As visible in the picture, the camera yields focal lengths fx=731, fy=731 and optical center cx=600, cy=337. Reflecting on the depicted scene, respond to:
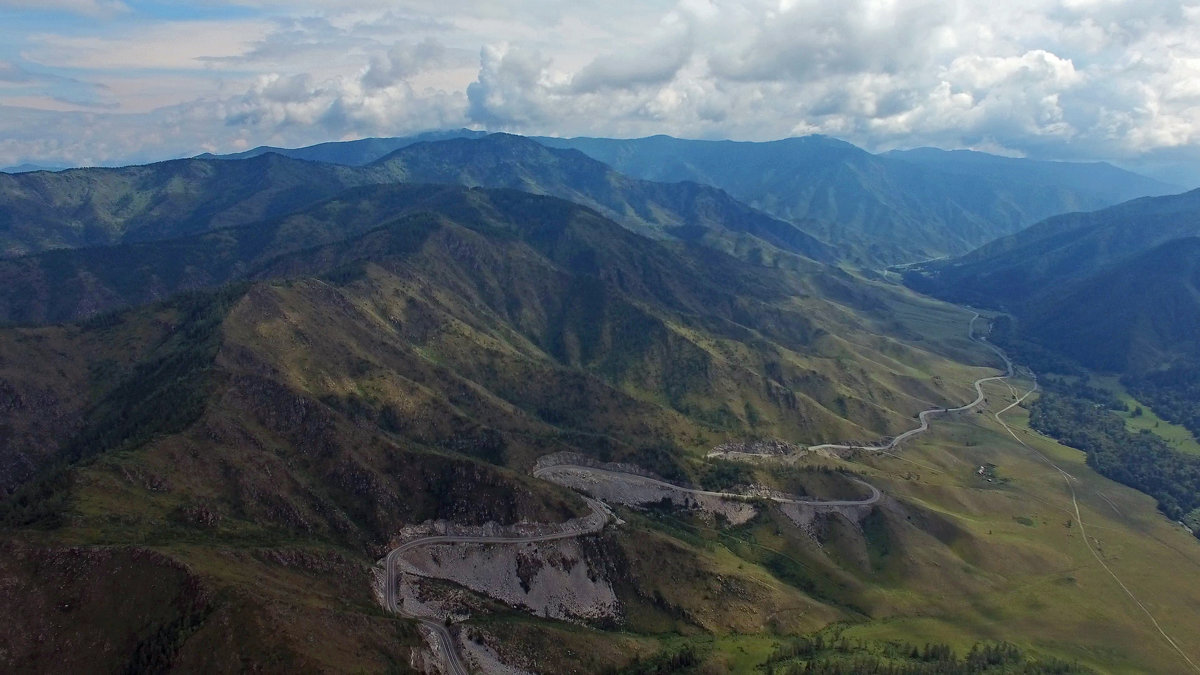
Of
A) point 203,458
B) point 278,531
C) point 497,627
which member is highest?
point 203,458

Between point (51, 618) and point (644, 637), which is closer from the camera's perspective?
point (51, 618)

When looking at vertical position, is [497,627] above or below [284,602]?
below

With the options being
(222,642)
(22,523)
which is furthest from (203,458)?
(222,642)

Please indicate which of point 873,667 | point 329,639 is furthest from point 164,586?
point 873,667

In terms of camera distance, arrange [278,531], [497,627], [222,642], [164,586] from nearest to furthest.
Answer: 1. [222,642]
2. [164,586]
3. [497,627]
4. [278,531]

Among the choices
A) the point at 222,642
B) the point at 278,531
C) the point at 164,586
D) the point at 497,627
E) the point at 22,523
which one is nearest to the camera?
the point at 222,642

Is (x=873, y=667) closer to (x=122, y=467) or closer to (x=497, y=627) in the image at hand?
(x=497, y=627)

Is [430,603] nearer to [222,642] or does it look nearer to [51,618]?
[222,642]

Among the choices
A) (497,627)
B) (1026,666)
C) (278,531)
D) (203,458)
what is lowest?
(1026,666)

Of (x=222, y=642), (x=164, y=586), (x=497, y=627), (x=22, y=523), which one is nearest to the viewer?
(x=222, y=642)
